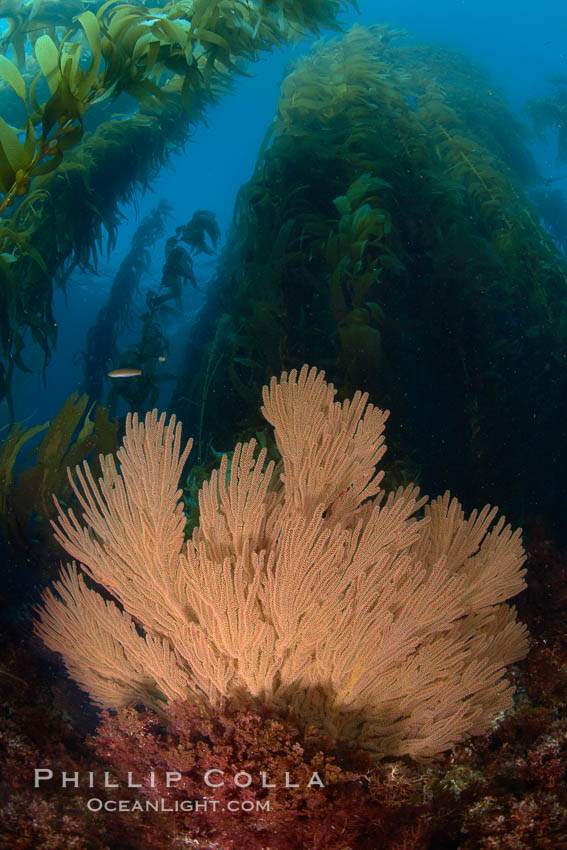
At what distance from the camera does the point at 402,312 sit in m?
3.85

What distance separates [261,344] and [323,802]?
2.73m

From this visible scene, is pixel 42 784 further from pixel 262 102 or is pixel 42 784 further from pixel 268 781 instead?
pixel 262 102

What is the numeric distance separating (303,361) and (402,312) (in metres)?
1.19

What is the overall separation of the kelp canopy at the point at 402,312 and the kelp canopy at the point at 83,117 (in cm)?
98

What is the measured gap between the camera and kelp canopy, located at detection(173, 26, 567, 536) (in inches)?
129

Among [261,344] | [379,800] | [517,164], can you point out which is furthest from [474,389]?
[517,164]

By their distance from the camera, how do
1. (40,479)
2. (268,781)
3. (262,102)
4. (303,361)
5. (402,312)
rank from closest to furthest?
1. (268,781)
2. (40,479)
3. (303,361)
4. (402,312)
5. (262,102)

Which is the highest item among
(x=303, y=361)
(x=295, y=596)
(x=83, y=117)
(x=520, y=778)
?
(x=83, y=117)

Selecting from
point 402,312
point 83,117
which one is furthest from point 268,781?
point 83,117

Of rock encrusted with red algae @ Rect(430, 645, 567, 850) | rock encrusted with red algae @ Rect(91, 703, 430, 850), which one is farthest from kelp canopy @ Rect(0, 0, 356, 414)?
rock encrusted with red algae @ Rect(430, 645, 567, 850)

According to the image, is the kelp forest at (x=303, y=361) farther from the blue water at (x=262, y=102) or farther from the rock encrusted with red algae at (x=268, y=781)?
the blue water at (x=262, y=102)

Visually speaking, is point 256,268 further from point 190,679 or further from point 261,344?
point 190,679

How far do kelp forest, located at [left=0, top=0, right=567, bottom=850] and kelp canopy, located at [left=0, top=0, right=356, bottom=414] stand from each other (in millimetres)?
22

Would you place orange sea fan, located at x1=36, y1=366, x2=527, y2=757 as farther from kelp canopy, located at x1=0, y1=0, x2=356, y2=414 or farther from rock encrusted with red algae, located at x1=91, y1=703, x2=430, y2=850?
kelp canopy, located at x1=0, y1=0, x2=356, y2=414
